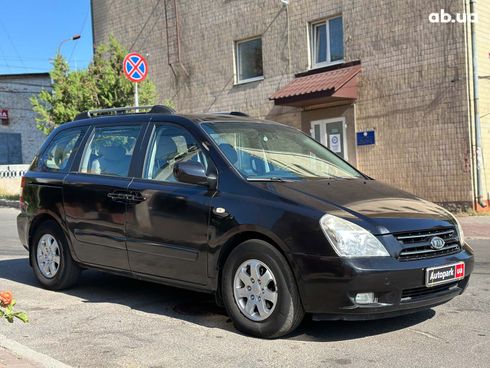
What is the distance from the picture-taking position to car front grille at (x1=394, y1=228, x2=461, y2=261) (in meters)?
4.21

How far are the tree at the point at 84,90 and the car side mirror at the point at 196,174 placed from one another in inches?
489

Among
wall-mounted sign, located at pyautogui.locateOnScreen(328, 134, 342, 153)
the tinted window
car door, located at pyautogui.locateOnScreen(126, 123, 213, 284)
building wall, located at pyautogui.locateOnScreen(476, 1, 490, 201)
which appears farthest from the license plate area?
wall-mounted sign, located at pyautogui.locateOnScreen(328, 134, 342, 153)

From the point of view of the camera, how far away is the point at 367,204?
14.7 feet

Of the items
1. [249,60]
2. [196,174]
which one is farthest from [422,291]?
[249,60]

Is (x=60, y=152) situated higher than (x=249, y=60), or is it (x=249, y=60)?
(x=249, y=60)

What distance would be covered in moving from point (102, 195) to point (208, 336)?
6.17 ft

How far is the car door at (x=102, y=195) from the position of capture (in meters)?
5.57

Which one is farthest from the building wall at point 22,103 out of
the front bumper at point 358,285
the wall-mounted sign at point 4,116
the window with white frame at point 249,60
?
the front bumper at point 358,285

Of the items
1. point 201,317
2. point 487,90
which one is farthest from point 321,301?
point 487,90

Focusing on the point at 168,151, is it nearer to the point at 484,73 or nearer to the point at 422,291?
the point at 422,291

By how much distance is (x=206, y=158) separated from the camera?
5070 mm

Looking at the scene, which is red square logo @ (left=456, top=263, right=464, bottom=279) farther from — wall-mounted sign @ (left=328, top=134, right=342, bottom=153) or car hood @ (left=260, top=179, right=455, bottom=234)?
wall-mounted sign @ (left=328, top=134, right=342, bottom=153)

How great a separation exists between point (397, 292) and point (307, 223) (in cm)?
81
